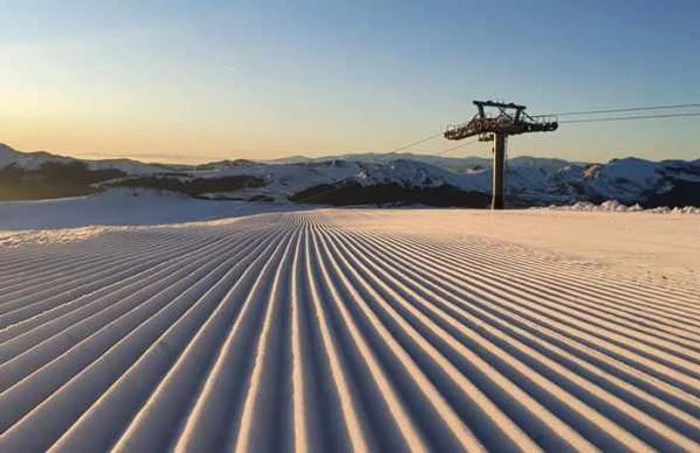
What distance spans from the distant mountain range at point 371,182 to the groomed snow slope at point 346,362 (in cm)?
6452

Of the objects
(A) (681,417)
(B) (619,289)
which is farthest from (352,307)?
(A) (681,417)

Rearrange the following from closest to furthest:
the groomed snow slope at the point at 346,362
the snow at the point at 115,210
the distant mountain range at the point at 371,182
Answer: the groomed snow slope at the point at 346,362
the snow at the point at 115,210
the distant mountain range at the point at 371,182

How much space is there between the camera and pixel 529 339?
510 centimetres

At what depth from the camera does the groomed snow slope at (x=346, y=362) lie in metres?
3.20

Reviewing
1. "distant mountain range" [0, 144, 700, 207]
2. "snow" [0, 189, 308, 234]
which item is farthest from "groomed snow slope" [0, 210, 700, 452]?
"distant mountain range" [0, 144, 700, 207]

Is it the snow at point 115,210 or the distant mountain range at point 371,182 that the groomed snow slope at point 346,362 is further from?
the distant mountain range at point 371,182

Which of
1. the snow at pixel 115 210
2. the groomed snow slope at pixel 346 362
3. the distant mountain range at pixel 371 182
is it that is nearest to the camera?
the groomed snow slope at pixel 346 362

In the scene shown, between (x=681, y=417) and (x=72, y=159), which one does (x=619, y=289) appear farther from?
(x=72, y=159)

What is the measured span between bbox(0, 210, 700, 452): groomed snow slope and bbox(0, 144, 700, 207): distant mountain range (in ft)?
212

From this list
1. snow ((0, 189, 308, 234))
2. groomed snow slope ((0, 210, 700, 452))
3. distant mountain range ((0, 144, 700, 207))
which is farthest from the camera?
distant mountain range ((0, 144, 700, 207))

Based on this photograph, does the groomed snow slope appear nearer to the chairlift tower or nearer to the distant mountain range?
the chairlift tower

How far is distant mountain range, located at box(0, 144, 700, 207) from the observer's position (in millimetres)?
76938

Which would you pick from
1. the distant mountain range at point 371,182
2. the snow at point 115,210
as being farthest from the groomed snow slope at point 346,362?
the distant mountain range at point 371,182

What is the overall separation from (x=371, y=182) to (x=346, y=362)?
7967 centimetres
